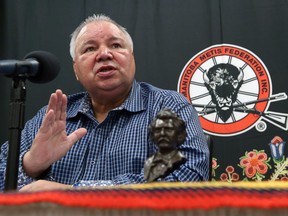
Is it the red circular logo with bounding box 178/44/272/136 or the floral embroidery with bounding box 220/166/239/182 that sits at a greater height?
the red circular logo with bounding box 178/44/272/136

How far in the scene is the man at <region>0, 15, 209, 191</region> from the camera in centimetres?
102

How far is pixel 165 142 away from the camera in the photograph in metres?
0.70

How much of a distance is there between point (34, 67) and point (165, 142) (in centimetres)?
36

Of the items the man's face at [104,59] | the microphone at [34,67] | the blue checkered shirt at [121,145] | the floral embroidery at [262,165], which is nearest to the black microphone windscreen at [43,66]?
the microphone at [34,67]

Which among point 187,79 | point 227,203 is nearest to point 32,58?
point 227,203

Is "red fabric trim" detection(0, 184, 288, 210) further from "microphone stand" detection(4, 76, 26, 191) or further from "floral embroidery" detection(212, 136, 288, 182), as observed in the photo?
"floral embroidery" detection(212, 136, 288, 182)

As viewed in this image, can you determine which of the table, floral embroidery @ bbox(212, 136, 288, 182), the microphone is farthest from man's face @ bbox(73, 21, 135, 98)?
the table

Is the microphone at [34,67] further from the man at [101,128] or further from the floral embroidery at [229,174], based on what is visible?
the floral embroidery at [229,174]

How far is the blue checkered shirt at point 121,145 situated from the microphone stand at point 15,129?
282mm

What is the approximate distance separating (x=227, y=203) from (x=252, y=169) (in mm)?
1595

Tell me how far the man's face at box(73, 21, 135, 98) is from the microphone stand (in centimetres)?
52

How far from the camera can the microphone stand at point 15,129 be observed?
774mm

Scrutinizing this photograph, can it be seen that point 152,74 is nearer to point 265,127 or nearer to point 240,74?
point 240,74

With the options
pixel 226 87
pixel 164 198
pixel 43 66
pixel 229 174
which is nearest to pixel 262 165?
pixel 229 174
